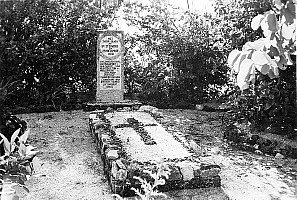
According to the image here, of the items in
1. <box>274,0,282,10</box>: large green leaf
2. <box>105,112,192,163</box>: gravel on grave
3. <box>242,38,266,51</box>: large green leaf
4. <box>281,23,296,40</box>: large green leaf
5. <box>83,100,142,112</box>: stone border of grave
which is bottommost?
<box>105,112,192,163</box>: gravel on grave

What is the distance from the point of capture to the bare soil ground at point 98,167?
4410mm

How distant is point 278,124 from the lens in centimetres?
604

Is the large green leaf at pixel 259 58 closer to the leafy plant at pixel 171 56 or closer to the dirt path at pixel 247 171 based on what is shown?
the dirt path at pixel 247 171

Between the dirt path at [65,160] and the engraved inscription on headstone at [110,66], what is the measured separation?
2.11 feet

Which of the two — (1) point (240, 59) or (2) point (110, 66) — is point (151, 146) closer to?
(2) point (110, 66)

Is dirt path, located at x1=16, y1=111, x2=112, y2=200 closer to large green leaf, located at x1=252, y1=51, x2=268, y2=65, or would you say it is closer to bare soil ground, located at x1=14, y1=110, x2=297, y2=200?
bare soil ground, located at x1=14, y1=110, x2=297, y2=200

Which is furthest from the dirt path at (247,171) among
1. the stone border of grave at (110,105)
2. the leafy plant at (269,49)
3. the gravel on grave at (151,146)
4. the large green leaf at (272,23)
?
the large green leaf at (272,23)

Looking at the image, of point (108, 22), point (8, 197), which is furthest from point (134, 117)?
point (8, 197)

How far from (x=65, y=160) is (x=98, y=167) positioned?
1.76 feet

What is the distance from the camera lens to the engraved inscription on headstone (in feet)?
27.0

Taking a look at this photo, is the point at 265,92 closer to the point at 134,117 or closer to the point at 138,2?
the point at 134,117

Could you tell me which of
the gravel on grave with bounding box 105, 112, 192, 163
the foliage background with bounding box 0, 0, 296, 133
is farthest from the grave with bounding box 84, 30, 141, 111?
the gravel on grave with bounding box 105, 112, 192, 163

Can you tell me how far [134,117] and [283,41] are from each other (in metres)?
5.52

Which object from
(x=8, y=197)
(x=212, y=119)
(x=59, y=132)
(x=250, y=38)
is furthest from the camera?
(x=212, y=119)
